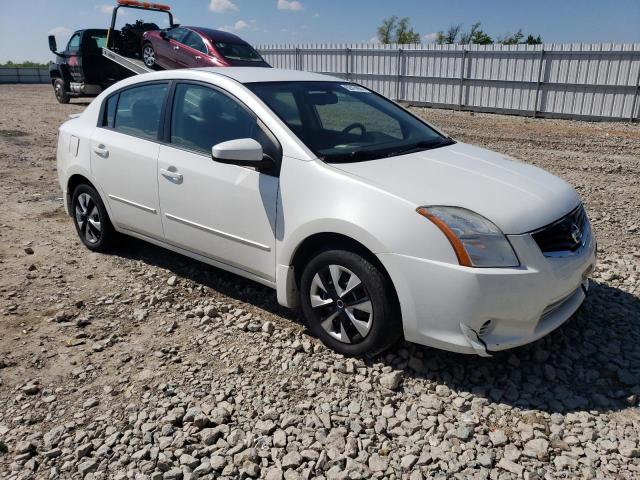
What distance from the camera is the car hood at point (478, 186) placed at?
116 inches

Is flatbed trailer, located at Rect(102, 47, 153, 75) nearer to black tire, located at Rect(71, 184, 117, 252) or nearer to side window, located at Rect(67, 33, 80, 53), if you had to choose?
side window, located at Rect(67, 33, 80, 53)

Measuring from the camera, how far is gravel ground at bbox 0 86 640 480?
2596 mm

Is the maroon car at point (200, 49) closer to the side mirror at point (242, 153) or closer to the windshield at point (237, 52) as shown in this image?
the windshield at point (237, 52)

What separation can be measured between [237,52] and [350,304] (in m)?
10.9

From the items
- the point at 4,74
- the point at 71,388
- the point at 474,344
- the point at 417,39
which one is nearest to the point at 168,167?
the point at 71,388

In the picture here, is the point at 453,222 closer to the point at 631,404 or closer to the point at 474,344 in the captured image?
the point at 474,344

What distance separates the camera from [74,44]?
16.2 metres

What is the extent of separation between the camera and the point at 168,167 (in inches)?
158

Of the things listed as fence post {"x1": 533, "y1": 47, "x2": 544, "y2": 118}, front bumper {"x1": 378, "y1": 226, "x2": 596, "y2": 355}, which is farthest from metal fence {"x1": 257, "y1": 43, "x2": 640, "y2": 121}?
front bumper {"x1": 378, "y1": 226, "x2": 596, "y2": 355}

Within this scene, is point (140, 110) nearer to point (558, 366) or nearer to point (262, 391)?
point (262, 391)

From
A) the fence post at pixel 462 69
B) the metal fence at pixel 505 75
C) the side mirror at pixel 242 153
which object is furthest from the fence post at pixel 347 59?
the side mirror at pixel 242 153

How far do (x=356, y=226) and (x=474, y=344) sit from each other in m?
0.89

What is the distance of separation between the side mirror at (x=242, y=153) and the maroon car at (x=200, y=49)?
9273mm

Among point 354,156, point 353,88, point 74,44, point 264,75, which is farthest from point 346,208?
point 74,44
